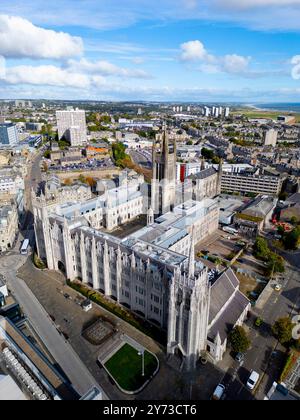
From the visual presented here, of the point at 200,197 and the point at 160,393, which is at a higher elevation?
the point at 200,197

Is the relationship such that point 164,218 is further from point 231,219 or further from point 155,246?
point 231,219

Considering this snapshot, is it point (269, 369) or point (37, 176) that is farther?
point (37, 176)

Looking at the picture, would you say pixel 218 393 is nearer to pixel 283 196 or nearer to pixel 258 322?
pixel 258 322

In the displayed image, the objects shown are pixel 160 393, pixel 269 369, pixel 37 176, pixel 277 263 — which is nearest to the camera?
pixel 160 393

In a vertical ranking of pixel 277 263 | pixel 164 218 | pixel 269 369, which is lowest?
pixel 269 369

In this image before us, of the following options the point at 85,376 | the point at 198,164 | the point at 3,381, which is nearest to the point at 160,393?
the point at 85,376

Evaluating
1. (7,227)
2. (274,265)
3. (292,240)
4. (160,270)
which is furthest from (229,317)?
(7,227)

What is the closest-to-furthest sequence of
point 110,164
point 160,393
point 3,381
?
point 3,381 < point 160,393 < point 110,164
